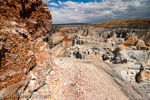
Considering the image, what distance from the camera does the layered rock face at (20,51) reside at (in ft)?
10.8

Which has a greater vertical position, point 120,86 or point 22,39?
point 22,39

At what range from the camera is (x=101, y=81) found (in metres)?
5.98

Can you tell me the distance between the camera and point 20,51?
380 cm

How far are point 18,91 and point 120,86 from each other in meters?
6.37

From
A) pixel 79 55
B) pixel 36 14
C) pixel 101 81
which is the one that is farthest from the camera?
pixel 79 55

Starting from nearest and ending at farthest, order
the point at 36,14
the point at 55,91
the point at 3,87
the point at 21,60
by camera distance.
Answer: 1. the point at 3,87
2. the point at 21,60
3. the point at 55,91
4. the point at 36,14

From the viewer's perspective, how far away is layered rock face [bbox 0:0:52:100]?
3.28 m

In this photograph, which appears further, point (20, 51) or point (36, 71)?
point (36, 71)

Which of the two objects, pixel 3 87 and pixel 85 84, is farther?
pixel 85 84

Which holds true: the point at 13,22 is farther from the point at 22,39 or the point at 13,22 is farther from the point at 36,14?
the point at 36,14

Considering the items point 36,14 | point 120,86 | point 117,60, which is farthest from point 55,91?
point 117,60

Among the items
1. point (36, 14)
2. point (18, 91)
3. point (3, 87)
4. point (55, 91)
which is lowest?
point (55, 91)

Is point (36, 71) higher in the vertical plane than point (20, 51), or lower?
lower

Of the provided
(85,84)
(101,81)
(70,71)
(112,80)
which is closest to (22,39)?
(70,71)
